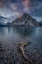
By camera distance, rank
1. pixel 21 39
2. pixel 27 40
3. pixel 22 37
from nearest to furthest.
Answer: pixel 27 40 → pixel 21 39 → pixel 22 37

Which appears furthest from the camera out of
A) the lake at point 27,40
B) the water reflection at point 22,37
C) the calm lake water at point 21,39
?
the water reflection at point 22,37

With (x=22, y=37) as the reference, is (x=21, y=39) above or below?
above

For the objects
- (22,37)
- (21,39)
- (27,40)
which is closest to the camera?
(27,40)

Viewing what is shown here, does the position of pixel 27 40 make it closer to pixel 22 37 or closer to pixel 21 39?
pixel 21 39

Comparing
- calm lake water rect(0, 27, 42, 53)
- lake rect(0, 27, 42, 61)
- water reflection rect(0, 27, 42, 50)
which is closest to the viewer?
lake rect(0, 27, 42, 61)

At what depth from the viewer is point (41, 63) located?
9.30 metres

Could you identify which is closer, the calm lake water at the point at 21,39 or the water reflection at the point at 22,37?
the calm lake water at the point at 21,39

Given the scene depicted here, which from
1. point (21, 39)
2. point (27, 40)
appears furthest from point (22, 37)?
point (27, 40)

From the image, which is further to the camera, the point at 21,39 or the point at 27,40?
the point at 21,39

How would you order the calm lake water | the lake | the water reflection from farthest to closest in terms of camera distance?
1. the water reflection
2. the calm lake water
3. the lake

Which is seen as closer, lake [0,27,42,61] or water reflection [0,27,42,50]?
lake [0,27,42,61]

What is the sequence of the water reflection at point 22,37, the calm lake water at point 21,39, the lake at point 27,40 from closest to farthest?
1. the lake at point 27,40
2. the calm lake water at point 21,39
3. the water reflection at point 22,37

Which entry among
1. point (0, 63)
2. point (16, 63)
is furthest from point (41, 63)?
point (0, 63)

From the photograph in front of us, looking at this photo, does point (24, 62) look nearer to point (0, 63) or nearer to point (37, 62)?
point (37, 62)
